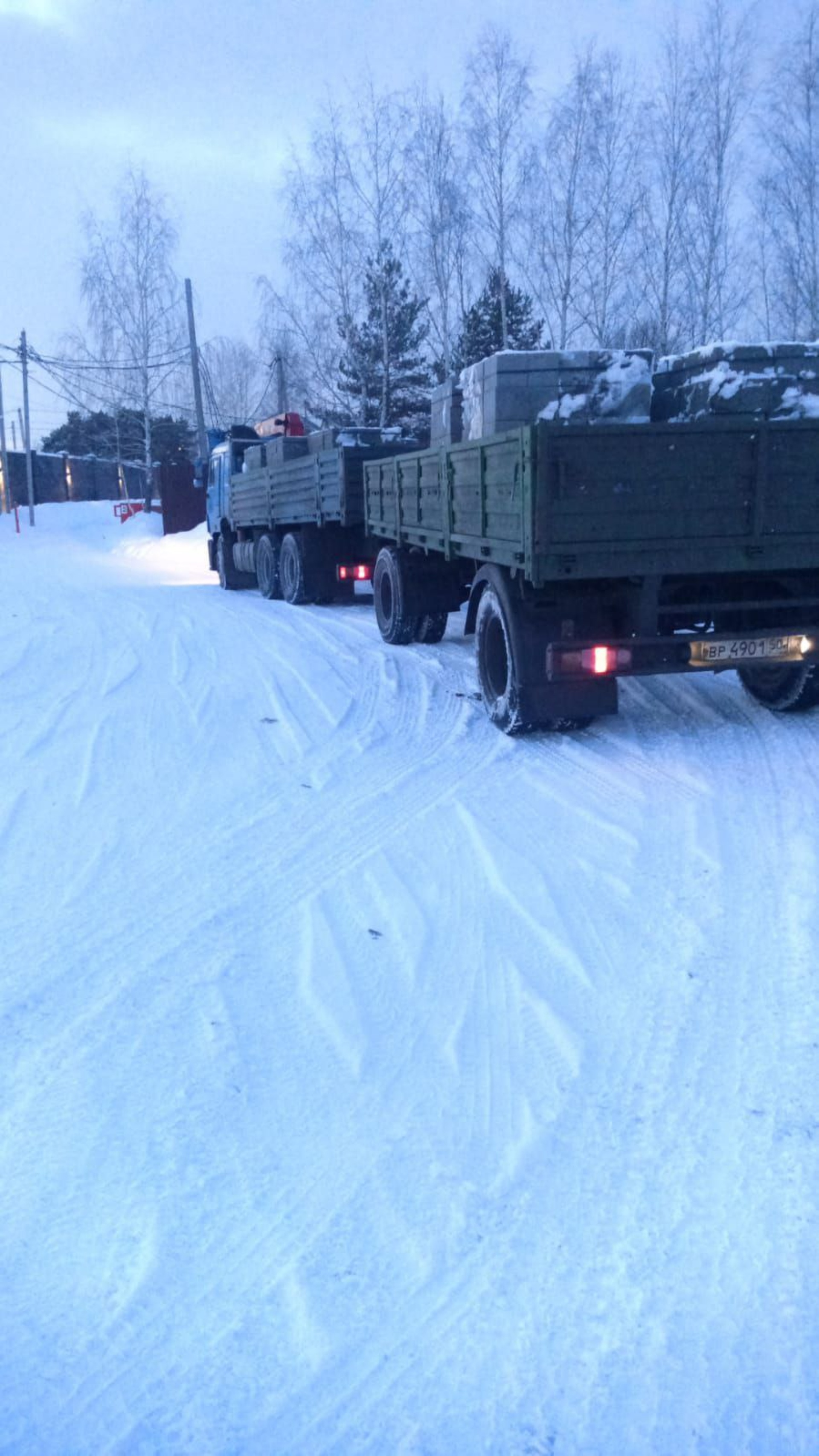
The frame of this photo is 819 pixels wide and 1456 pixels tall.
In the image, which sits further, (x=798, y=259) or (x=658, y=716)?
(x=798, y=259)

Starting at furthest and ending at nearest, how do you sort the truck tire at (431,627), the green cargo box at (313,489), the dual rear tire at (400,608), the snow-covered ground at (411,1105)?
the green cargo box at (313,489), the truck tire at (431,627), the dual rear tire at (400,608), the snow-covered ground at (411,1105)

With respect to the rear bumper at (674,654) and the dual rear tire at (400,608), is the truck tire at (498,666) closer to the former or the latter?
the rear bumper at (674,654)

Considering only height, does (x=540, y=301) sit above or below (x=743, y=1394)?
above

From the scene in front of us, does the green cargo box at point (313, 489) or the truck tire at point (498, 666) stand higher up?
the green cargo box at point (313, 489)

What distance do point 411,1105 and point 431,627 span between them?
8042mm

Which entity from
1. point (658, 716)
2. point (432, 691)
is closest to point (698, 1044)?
point (658, 716)

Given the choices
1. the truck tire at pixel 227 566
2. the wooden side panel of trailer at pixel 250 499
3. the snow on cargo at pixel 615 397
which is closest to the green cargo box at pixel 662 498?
the snow on cargo at pixel 615 397

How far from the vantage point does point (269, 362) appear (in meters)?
43.3

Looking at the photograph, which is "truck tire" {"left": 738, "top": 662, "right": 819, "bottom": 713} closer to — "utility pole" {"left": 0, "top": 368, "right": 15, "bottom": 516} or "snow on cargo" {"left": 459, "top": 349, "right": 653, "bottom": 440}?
"snow on cargo" {"left": 459, "top": 349, "right": 653, "bottom": 440}

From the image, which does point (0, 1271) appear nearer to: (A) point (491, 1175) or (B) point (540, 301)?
(A) point (491, 1175)

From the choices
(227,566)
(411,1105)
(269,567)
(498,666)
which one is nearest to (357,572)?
(269,567)

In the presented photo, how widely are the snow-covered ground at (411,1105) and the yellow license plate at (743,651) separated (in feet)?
1.86

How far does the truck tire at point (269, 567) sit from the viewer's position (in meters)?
16.4

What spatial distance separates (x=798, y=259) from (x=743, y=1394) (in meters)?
27.7
